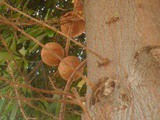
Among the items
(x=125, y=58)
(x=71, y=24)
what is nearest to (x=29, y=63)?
(x=71, y=24)

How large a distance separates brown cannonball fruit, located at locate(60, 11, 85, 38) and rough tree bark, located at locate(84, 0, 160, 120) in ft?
1.18

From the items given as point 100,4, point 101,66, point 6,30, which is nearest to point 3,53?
point 6,30

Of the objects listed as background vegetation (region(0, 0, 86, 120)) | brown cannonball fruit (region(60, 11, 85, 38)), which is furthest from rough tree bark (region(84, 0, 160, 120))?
background vegetation (region(0, 0, 86, 120))

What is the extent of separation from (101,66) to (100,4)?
0.24 metres

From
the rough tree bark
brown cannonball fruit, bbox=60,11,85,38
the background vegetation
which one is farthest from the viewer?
the background vegetation

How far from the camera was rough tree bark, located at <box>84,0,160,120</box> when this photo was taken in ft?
2.79

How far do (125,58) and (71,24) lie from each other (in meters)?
0.59

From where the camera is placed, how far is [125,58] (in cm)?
93

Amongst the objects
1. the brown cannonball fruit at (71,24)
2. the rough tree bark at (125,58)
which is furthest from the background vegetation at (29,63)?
the rough tree bark at (125,58)

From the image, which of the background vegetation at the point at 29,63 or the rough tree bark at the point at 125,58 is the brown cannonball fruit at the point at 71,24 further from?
the rough tree bark at the point at 125,58

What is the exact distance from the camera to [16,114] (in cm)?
202

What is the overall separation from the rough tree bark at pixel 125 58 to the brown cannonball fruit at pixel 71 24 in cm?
36

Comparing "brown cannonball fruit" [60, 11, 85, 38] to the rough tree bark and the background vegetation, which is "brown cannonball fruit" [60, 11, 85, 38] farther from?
the rough tree bark

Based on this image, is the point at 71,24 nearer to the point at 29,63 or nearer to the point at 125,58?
the point at 125,58
